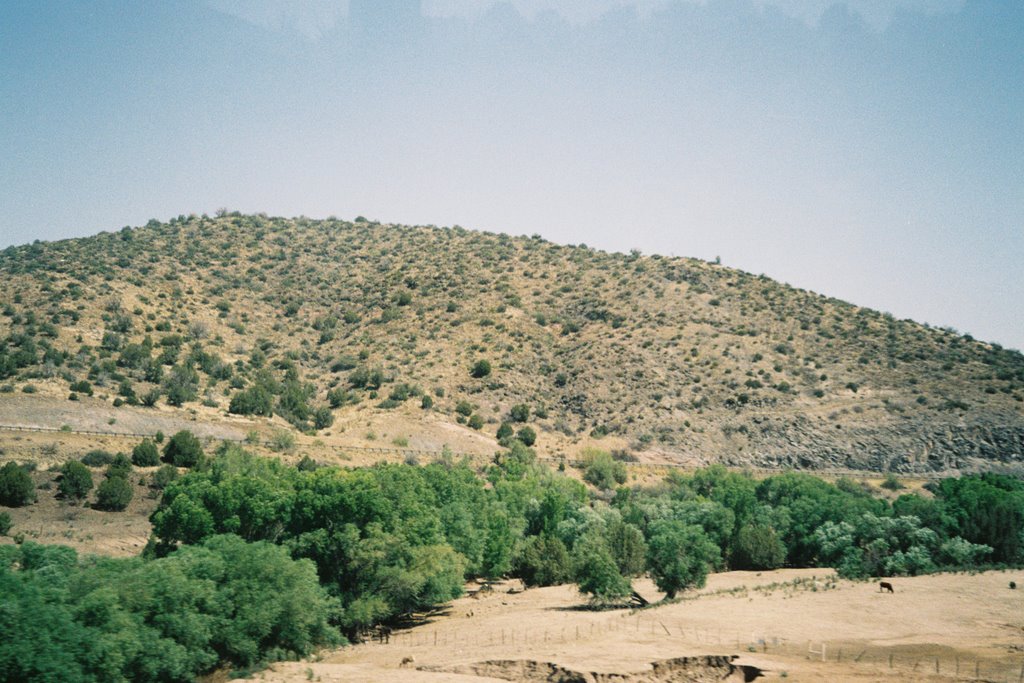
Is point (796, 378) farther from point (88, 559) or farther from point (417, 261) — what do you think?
point (88, 559)

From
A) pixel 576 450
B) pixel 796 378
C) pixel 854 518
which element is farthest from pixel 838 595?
pixel 796 378

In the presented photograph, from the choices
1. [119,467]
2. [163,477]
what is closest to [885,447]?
[163,477]

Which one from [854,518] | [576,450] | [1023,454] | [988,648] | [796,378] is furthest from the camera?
[796,378]

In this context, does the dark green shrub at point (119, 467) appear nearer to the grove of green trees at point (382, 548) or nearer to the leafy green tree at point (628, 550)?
the grove of green trees at point (382, 548)

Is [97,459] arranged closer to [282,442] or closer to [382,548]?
[282,442]

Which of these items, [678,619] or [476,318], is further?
[476,318]

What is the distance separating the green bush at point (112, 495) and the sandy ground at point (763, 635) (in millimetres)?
21193

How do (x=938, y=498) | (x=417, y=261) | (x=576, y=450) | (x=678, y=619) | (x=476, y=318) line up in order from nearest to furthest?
(x=678, y=619), (x=938, y=498), (x=576, y=450), (x=476, y=318), (x=417, y=261)

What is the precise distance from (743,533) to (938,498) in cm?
1700

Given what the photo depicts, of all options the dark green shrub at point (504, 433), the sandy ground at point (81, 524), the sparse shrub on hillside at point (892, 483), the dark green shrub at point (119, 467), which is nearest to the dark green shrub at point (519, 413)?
the dark green shrub at point (504, 433)

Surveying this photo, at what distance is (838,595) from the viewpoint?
4391 cm

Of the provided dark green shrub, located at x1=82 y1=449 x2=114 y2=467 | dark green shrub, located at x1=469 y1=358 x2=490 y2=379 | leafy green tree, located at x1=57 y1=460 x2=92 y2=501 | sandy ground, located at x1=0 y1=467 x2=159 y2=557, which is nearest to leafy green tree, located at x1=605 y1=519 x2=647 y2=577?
sandy ground, located at x1=0 y1=467 x2=159 y2=557

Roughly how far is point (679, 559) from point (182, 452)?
3571 cm

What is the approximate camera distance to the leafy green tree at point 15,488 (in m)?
48.8
